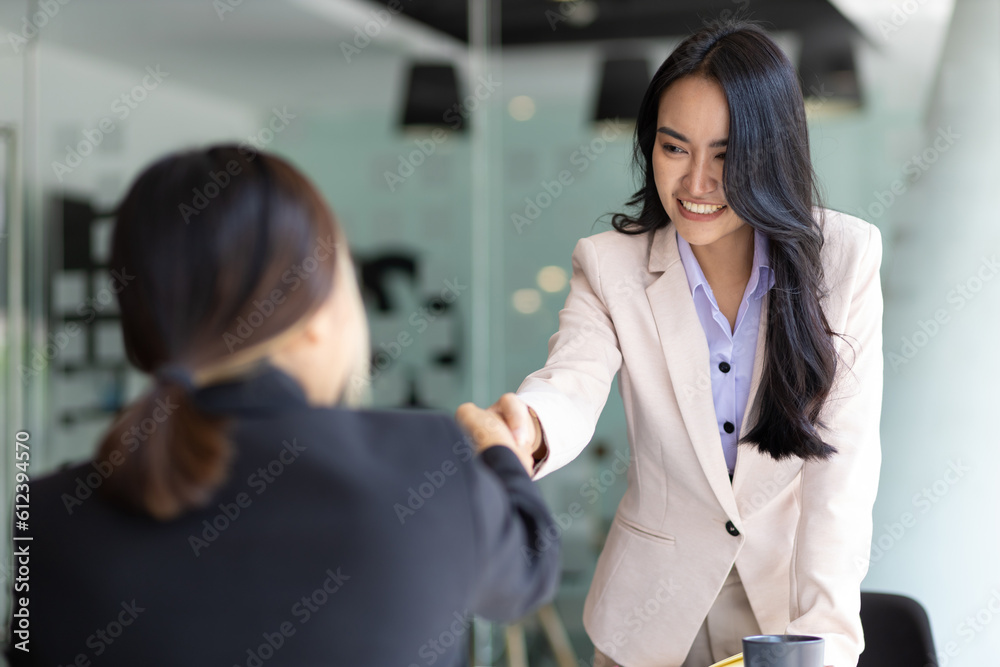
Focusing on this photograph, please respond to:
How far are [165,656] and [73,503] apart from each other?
18 centimetres

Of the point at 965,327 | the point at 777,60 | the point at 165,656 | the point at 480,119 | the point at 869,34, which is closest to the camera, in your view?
the point at 165,656

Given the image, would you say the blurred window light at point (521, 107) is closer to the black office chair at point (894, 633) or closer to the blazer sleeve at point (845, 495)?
the blazer sleeve at point (845, 495)

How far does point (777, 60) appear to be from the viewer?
1560mm

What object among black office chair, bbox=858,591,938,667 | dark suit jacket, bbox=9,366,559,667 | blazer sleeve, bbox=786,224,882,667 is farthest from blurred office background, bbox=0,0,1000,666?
dark suit jacket, bbox=9,366,559,667

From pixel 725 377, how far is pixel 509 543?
2.67ft

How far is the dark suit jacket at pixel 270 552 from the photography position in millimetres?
901

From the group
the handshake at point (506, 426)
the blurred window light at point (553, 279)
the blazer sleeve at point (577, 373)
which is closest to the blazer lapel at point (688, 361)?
the blazer sleeve at point (577, 373)

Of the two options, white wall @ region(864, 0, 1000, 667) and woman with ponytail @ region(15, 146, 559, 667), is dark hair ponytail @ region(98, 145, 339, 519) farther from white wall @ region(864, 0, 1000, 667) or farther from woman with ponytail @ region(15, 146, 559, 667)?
white wall @ region(864, 0, 1000, 667)

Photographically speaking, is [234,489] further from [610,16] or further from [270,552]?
[610,16]

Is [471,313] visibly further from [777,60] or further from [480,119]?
[777,60]

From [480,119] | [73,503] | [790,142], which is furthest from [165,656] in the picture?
[480,119]

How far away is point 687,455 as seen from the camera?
65.7 inches

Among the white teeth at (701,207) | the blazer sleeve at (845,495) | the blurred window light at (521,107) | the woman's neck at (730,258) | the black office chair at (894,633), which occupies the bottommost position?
the black office chair at (894,633)

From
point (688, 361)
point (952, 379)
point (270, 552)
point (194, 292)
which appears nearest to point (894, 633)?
point (688, 361)
